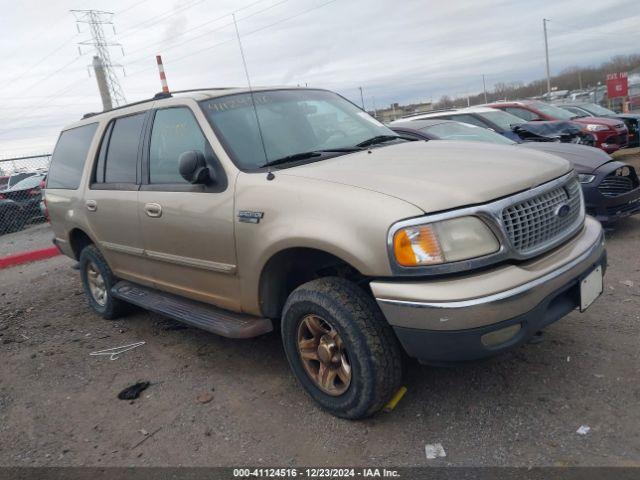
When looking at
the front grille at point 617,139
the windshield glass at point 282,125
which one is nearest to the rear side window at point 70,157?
the windshield glass at point 282,125

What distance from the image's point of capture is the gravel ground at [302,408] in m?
2.59

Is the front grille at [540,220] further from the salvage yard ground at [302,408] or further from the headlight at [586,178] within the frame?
the headlight at [586,178]

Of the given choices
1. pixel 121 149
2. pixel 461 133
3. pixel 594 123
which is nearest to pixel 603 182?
pixel 461 133

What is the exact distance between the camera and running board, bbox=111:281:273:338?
126 inches

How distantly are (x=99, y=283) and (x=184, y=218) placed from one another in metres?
2.16

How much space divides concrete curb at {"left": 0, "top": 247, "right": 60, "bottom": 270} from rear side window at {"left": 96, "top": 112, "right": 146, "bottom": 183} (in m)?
5.07

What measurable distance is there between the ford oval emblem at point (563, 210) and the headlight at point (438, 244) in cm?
61

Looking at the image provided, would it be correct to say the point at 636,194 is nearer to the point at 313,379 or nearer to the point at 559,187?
the point at 559,187

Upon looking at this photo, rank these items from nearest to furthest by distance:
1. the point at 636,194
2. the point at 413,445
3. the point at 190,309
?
1. the point at 413,445
2. the point at 190,309
3. the point at 636,194

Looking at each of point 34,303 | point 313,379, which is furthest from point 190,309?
point 34,303

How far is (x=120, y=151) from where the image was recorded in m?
4.29

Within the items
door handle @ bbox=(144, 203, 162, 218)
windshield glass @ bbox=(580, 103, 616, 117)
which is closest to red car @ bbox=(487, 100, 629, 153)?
windshield glass @ bbox=(580, 103, 616, 117)

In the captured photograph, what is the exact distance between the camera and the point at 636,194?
5.48m

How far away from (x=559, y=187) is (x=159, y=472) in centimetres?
257
